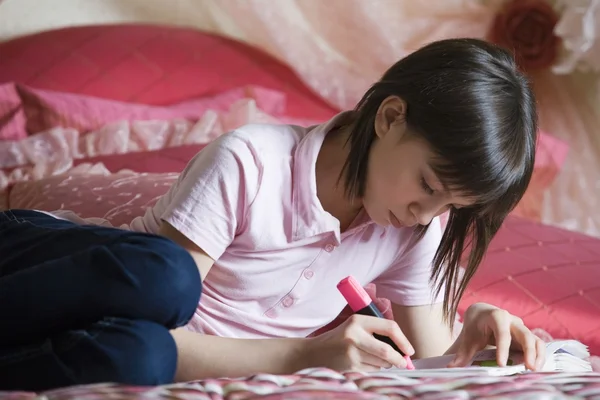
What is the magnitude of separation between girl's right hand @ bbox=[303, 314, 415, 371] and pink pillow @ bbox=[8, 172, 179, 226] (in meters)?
0.52

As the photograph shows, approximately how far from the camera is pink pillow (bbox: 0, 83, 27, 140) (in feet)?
5.21

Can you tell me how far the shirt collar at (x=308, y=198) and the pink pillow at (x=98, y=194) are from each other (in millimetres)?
357

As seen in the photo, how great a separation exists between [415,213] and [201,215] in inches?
9.5

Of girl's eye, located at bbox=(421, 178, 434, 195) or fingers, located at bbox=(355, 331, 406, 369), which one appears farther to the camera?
girl's eye, located at bbox=(421, 178, 434, 195)

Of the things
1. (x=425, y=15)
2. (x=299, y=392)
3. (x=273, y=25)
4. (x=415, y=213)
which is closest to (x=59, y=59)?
(x=273, y=25)

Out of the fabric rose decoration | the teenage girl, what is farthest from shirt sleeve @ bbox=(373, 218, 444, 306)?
the fabric rose decoration

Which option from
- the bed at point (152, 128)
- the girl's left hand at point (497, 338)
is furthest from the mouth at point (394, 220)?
the bed at point (152, 128)

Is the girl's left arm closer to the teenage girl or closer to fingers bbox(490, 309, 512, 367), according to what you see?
the teenage girl

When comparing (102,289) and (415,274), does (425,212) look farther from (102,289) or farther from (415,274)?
(102,289)

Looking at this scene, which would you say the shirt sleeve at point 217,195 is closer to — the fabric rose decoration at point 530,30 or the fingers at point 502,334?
the fingers at point 502,334

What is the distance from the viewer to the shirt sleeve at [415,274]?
1088mm

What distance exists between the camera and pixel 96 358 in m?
0.64

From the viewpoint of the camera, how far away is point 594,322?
127 centimetres

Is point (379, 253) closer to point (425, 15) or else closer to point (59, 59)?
point (59, 59)
